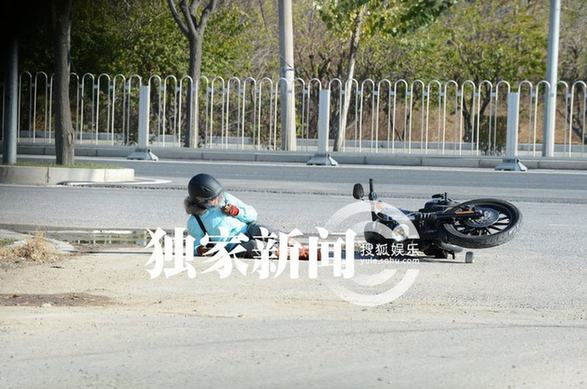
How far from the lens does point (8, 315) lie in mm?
7867

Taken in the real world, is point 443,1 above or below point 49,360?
above

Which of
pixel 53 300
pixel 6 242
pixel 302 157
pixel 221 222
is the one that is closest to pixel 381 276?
pixel 221 222

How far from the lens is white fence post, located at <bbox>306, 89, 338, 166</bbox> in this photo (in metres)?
25.7

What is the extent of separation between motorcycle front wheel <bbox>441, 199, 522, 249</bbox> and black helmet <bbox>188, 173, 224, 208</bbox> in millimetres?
1956

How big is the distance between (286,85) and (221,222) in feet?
62.5

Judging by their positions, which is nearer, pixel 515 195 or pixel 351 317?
pixel 351 317

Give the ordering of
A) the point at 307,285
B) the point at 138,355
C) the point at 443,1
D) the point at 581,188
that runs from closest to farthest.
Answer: the point at 138,355
the point at 307,285
the point at 443,1
the point at 581,188

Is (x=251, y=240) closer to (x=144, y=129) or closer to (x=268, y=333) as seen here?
(x=268, y=333)

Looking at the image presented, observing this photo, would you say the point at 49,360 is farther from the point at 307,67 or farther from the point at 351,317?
the point at 307,67

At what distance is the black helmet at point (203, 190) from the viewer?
1070cm

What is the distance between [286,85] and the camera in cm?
2964

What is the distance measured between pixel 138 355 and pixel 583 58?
36.4 metres

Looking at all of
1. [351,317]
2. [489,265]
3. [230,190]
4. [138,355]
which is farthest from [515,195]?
[138,355]

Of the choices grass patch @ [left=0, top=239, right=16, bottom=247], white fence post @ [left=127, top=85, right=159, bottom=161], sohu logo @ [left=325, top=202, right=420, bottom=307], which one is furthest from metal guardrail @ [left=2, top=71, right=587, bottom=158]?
grass patch @ [left=0, top=239, right=16, bottom=247]
